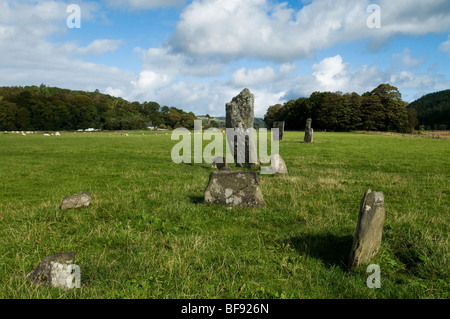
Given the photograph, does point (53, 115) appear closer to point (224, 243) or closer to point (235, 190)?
point (235, 190)

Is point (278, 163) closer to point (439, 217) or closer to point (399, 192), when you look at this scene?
point (399, 192)

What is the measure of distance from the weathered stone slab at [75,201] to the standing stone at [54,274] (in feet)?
12.5

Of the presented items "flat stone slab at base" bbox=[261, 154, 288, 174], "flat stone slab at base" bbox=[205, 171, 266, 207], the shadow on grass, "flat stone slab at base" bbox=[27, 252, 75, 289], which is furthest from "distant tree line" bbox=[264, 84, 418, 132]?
"flat stone slab at base" bbox=[27, 252, 75, 289]

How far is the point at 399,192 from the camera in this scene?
34.2ft

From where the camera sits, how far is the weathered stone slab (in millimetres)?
8048

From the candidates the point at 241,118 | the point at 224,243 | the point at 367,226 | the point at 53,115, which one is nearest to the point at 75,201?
the point at 224,243

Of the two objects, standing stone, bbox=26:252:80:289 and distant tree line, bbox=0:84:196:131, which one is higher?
distant tree line, bbox=0:84:196:131

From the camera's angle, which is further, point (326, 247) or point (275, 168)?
point (275, 168)

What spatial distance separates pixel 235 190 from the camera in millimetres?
8406

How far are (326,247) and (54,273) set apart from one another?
201 inches

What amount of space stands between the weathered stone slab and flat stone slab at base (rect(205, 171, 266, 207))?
12.1 ft

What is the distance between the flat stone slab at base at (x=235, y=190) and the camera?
8328 mm

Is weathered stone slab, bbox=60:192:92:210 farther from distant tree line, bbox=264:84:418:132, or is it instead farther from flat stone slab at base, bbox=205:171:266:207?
distant tree line, bbox=264:84:418:132

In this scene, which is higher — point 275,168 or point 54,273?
point 275,168
